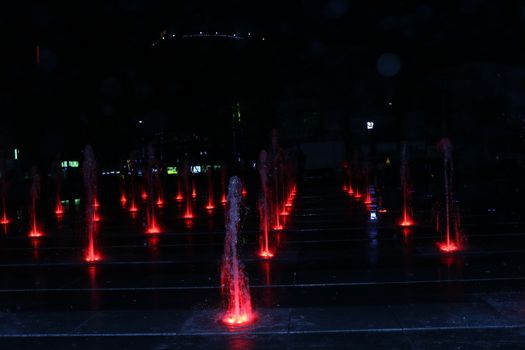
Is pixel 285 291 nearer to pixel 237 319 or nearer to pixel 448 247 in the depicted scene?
pixel 237 319

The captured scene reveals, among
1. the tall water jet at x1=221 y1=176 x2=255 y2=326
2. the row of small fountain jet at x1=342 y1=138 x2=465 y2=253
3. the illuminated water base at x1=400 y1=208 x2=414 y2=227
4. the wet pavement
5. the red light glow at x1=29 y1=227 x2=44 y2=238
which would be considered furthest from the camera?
the red light glow at x1=29 y1=227 x2=44 y2=238

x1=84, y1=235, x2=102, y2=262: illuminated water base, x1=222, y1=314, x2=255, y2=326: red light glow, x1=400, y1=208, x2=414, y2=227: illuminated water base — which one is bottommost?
x1=222, y1=314, x2=255, y2=326: red light glow

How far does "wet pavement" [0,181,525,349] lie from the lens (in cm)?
594

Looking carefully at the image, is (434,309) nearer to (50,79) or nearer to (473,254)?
(473,254)

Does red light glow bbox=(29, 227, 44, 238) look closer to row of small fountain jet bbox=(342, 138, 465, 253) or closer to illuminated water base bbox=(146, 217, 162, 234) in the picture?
illuminated water base bbox=(146, 217, 162, 234)

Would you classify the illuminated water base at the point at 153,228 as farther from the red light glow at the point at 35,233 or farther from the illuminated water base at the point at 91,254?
the illuminated water base at the point at 91,254

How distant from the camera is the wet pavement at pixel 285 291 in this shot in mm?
5938

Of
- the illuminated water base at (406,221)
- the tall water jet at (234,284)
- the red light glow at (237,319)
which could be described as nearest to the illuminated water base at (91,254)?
the tall water jet at (234,284)

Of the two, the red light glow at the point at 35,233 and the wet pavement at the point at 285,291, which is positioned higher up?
the red light glow at the point at 35,233

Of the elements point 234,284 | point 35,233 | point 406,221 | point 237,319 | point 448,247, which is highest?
point 35,233

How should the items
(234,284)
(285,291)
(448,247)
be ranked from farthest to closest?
(448,247) → (285,291) → (234,284)

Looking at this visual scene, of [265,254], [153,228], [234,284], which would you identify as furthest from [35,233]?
[234,284]

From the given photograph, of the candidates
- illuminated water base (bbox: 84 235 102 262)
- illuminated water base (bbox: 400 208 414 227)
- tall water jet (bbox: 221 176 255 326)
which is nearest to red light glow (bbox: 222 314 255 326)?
tall water jet (bbox: 221 176 255 326)

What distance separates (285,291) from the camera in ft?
26.2
